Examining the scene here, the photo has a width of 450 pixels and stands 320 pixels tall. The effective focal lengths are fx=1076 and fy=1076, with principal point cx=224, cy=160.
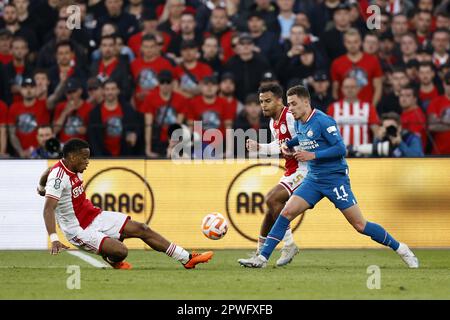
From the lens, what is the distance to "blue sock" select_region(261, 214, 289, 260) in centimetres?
1236

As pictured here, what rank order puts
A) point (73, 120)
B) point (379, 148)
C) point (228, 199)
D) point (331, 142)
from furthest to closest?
point (73, 120)
point (379, 148)
point (228, 199)
point (331, 142)

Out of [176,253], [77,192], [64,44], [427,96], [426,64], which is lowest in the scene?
[176,253]

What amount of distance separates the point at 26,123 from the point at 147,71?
7.88ft

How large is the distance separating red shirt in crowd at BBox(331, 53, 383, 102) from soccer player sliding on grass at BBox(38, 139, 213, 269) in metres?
6.87

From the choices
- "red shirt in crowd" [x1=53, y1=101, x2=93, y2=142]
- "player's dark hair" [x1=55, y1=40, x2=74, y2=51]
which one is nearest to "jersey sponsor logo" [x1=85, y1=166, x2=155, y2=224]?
"red shirt in crowd" [x1=53, y1=101, x2=93, y2=142]

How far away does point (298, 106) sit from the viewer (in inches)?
485

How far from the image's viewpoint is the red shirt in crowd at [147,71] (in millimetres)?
18781

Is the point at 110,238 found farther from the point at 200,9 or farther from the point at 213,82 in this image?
the point at 200,9

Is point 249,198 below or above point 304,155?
below

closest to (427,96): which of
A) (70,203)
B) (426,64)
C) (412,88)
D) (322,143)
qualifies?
(426,64)

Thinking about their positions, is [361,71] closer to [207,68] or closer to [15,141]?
[207,68]

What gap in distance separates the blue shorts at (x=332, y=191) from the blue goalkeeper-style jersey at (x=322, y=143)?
69 mm
